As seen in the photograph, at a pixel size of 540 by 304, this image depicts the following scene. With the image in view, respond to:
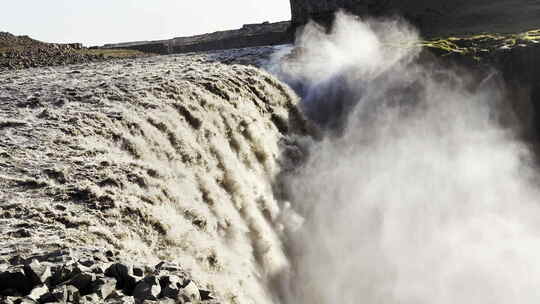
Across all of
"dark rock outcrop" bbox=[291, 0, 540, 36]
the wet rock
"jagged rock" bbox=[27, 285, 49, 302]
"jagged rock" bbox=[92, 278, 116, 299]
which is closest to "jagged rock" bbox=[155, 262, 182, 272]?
"jagged rock" bbox=[92, 278, 116, 299]

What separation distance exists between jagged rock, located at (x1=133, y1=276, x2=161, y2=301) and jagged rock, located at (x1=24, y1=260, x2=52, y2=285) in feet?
2.53

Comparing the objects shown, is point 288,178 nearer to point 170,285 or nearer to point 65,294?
point 170,285

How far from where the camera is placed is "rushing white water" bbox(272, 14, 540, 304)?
11.6 meters

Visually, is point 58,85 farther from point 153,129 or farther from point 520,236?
point 520,236

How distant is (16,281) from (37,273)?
182 mm

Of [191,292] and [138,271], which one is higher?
[138,271]

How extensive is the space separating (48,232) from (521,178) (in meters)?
14.4

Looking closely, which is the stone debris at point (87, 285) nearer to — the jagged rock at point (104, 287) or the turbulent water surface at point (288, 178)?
the jagged rock at point (104, 287)

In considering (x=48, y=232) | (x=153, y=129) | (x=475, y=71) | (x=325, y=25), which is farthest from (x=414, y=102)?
(x=325, y=25)

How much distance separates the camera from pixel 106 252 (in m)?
5.67

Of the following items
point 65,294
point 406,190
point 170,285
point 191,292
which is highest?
point 65,294

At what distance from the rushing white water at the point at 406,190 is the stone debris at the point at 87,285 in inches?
228

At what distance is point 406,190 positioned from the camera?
1469cm

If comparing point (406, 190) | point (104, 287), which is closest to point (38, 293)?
point (104, 287)
